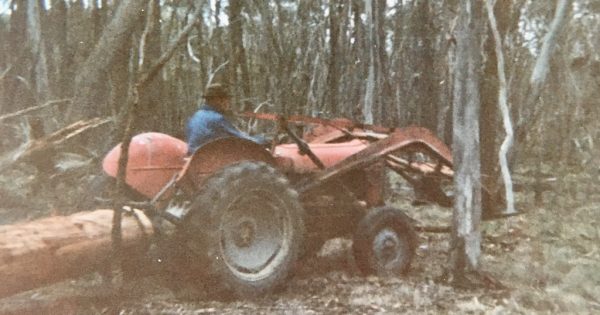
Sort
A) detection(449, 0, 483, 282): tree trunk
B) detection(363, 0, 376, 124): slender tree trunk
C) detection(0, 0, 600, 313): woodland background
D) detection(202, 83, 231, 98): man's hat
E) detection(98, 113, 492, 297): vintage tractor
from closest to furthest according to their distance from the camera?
detection(98, 113, 492, 297): vintage tractor, detection(449, 0, 483, 282): tree trunk, detection(202, 83, 231, 98): man's hat, detection(0, 0, 600, 313): woodland background, detection(363, 0, 376, 124): slender tree trunk

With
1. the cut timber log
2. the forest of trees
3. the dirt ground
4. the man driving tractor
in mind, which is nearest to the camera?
the cut timber log

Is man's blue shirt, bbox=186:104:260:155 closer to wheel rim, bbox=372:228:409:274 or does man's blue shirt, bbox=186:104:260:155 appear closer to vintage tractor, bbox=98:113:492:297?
vintage tractor, bbox=98:113:492:297

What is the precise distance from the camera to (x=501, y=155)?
12.9 ft

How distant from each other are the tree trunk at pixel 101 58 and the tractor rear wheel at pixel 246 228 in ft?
4.18

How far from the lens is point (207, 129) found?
11.1 feet

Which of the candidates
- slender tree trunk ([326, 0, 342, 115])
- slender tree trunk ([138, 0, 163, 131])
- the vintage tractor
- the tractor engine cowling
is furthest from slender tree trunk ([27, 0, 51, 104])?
slender tree trunk ([326, 0, 342, 115])

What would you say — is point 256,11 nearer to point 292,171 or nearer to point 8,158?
point 292,171

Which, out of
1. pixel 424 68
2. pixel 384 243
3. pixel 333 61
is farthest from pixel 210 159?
pixel 424 68

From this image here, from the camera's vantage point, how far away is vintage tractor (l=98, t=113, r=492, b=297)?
3135 mm

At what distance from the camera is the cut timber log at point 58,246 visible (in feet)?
8.16

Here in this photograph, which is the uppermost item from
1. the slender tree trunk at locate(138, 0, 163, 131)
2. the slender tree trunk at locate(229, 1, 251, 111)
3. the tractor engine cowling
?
the slender tree trunk at locate(229, 1, 251, 111)

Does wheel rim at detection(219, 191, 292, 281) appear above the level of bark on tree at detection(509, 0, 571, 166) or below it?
below

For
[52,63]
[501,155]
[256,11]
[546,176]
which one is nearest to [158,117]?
[52,63]

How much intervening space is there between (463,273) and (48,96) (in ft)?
8.01
